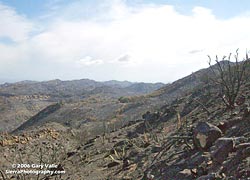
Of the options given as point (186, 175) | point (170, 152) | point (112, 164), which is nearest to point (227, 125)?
point (170, 152)

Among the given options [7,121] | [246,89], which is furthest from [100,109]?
[246,89]

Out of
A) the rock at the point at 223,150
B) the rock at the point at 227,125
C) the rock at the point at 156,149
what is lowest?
the rock at the point at 156,149

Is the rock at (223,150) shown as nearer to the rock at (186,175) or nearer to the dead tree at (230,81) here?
the rock at (186,175)

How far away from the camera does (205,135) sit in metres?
9.48

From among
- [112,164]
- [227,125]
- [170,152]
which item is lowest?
[112,164]

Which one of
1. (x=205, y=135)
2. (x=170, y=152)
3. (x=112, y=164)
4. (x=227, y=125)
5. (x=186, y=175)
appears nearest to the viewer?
(x=186, y=175)

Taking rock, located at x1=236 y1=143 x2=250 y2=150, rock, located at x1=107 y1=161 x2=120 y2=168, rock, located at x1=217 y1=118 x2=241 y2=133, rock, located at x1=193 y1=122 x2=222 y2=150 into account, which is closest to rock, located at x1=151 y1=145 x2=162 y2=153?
rock, located at x1=107 y1=161 x2=120 y2=168

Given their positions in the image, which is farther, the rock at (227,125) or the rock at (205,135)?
the rock at (227,125)

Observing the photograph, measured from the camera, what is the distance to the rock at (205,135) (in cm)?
946

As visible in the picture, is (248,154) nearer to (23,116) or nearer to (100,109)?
(100,109)

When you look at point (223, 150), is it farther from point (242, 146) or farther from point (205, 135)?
point (205, 135)

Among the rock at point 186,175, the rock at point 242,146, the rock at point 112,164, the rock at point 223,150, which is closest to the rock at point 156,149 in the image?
the rock at point 112,164

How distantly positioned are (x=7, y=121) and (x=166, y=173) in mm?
63128

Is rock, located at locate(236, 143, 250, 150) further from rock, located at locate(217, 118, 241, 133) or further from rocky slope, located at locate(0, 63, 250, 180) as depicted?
rock, located at locate(217, 118, 241, 133)
